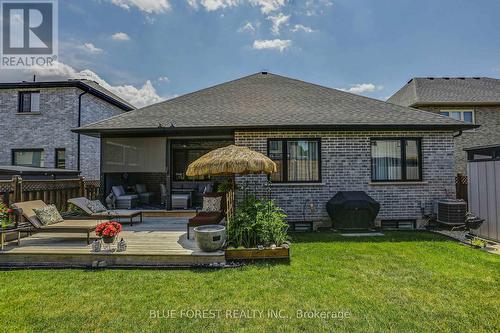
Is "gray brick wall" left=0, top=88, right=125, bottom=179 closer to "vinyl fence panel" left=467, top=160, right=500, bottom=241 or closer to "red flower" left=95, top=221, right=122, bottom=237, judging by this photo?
"red flower" left=95, top=221, right=122, bottom=237

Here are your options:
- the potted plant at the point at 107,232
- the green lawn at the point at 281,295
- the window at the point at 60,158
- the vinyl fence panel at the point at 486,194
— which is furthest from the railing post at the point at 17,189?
the vinyl fence panel at the point at 486,194

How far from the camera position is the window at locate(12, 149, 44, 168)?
14.1 metres

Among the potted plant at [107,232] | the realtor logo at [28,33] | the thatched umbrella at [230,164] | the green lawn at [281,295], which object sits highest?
the realtor logo at [28,33]

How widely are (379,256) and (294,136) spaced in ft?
14.8

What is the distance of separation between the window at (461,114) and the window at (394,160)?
10967 mm

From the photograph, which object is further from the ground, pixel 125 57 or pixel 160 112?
pixel 125 57

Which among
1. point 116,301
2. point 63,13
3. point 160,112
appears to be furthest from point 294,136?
point 63,13

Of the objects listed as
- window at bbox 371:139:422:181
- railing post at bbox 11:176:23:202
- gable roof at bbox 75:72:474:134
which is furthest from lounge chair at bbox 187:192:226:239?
window at bbox 371:139:422:181

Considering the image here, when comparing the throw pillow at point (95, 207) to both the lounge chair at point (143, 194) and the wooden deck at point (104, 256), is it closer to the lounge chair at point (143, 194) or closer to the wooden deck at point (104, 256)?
the wooden deck at point (104, 256)

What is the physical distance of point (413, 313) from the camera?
11.7 feet

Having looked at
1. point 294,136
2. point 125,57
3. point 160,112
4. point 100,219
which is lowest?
point 100,219

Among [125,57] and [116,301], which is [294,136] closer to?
[116,301]

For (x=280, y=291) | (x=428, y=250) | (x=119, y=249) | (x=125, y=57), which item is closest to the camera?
(x=280, y=291)

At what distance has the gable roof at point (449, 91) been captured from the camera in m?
16.8
